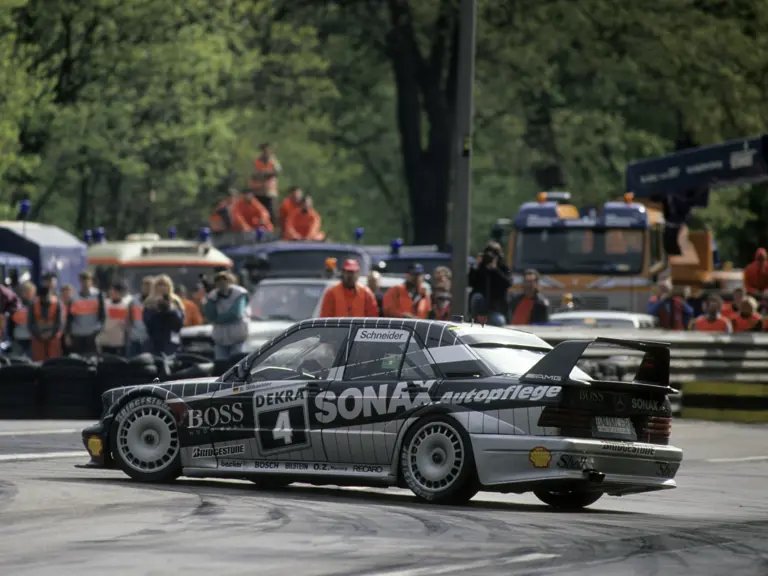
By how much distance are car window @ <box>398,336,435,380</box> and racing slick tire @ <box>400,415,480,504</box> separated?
38 cm

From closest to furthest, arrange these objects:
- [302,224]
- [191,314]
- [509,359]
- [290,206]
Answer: [509,359], [191,314], [302,224], [290,206]

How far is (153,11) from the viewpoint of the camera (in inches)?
1686

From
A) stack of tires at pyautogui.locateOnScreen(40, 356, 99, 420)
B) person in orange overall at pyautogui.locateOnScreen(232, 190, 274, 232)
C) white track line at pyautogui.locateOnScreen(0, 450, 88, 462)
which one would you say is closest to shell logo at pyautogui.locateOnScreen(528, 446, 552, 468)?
white track line at pyautogui.locateOnScreen(0, 450, 88, 462)

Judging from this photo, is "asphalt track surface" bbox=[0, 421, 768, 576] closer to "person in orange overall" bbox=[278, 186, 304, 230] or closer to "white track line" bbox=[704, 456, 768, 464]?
"white track line" bbox=[704, 456, 768, 464]

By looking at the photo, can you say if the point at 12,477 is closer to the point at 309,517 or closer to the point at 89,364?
the point at 309,517

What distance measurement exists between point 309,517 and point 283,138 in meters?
46.1

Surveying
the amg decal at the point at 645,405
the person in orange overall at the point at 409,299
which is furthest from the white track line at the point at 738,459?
the person in orange overall at the point at 409,299

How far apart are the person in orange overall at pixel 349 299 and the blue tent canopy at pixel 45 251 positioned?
11971 mm

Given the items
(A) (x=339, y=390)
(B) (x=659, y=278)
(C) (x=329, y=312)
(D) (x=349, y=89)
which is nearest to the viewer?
(A) (x=339, y=390)

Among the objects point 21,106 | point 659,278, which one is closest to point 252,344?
point 659,278

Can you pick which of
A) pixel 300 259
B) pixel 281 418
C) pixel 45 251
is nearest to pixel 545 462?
pixel 281 418

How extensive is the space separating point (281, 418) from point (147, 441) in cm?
108

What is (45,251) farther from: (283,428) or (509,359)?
(509,359)

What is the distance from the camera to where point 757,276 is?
110 feet
